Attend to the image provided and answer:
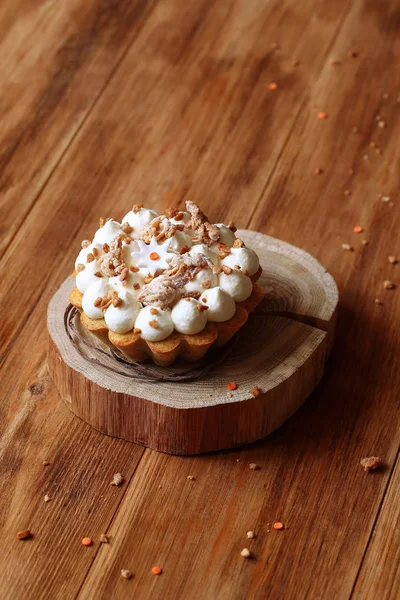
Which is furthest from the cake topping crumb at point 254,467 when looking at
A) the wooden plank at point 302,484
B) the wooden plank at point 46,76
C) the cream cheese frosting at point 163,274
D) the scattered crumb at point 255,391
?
the wooden plank at point 46,76

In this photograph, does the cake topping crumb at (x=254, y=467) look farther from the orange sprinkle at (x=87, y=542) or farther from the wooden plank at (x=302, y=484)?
the orange sprinkle at (x=87, y=542)

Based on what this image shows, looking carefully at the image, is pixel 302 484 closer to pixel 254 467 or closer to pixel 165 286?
pixel 254 467

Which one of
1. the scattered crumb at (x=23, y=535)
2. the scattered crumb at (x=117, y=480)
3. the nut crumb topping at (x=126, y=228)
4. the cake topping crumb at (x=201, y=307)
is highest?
the nut crumb topping at (x=126, y=228)

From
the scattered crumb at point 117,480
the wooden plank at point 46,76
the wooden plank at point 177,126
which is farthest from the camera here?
the wooden plank at point 46,76

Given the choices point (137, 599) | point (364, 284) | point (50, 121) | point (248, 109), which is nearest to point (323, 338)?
point (364, 284)

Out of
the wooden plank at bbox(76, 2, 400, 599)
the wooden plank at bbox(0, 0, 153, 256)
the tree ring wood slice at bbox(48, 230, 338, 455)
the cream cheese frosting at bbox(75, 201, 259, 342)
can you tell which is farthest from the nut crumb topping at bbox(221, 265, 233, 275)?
the wooden plank at bbox(0, 0, 153, 256)

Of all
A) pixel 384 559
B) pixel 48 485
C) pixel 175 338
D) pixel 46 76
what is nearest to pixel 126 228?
pixel 175 338
